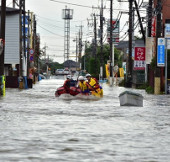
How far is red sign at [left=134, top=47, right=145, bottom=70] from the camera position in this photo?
5631 centimetres

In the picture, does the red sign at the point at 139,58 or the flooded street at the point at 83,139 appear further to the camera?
the red sign at the point at 139,58

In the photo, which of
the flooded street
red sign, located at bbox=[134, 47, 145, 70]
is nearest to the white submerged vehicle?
the flooded street

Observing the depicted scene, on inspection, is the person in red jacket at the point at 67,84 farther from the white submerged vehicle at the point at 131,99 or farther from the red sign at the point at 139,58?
the red sign at the point at 139,58

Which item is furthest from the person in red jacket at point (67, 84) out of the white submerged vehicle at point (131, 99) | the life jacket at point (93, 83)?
the white submerged vehicle at point (131, 99)

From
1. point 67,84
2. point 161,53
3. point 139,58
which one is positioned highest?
point 161,53

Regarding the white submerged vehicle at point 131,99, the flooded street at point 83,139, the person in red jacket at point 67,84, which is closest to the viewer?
the flooded street at point 83,139

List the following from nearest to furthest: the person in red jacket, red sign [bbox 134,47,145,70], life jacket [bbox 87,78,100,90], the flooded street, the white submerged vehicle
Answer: the flooded street, the white submerged vehicle, the person in red jacket, life jacket [bbox 87,78,100,90], red sign [bbox 134,47,145,70]

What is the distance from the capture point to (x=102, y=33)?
9425 centimetres

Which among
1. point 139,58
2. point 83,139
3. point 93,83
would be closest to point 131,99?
point 93,83

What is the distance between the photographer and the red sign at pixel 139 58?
56.3 metres

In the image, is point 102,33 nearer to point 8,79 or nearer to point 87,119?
point 8,79

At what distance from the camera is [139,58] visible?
57344 millimetres

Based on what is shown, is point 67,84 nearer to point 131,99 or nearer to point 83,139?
point 131,99

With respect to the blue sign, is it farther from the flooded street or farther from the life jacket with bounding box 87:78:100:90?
the flooded street
